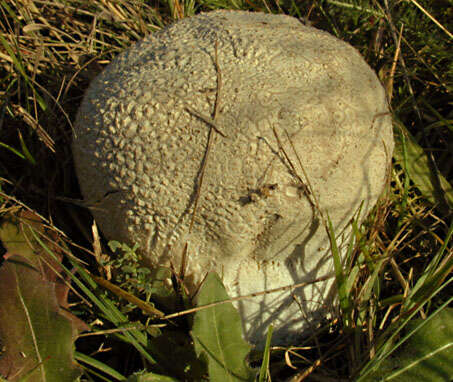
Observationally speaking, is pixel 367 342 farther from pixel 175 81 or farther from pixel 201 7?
pixel 201 7

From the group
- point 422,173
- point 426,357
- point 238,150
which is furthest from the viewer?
point 422,173

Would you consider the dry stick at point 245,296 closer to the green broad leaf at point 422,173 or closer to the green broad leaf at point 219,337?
the green broad leaf at point 219,337

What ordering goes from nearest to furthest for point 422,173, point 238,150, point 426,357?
1. point 238,150
2. point 426,357
3. point 422,173

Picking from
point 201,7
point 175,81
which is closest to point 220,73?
point 175,81

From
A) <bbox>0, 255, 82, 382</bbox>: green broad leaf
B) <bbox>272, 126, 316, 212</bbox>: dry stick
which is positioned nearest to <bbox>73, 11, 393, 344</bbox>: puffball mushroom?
<bbox>272, 126, 316, 212</bbox>: dry stick

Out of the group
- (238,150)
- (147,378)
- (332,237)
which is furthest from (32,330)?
(332,237)

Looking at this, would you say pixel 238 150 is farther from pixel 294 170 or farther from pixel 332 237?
pixel 332 237
